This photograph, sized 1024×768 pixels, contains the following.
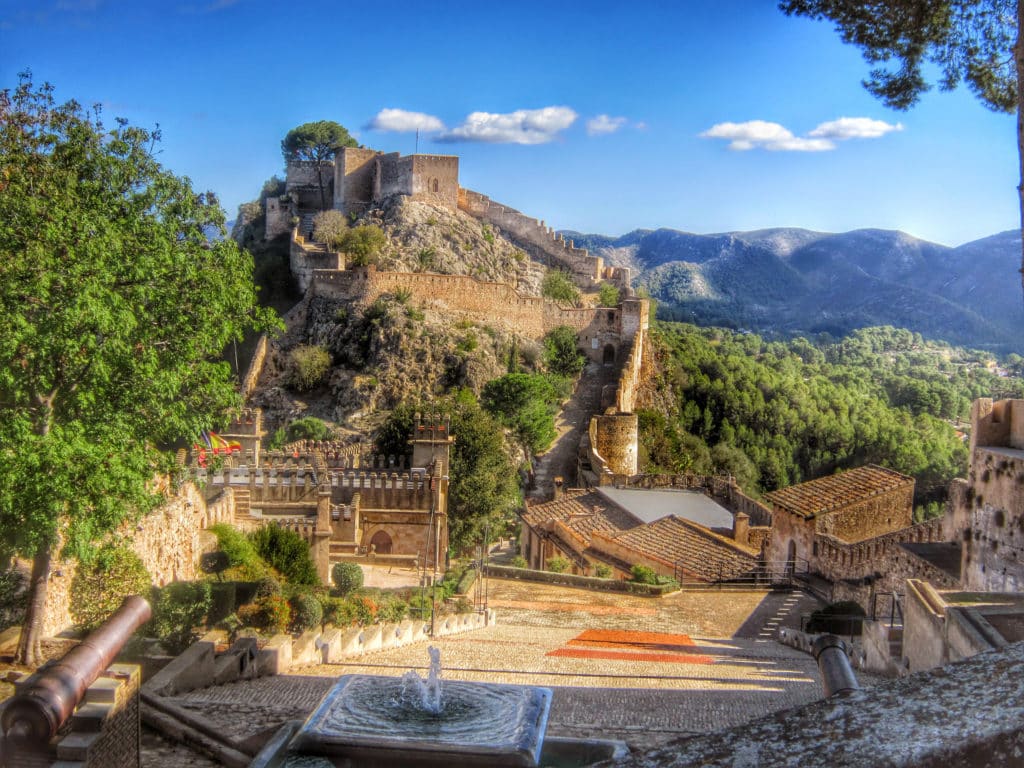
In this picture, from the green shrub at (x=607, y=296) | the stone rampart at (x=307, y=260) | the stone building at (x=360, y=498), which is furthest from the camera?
the green shrub at (x=607, y=296)

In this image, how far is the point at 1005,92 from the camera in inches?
365

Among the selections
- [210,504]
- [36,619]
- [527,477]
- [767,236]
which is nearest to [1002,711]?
[36,619]

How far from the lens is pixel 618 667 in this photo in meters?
10.1

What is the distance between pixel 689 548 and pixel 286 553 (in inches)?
323

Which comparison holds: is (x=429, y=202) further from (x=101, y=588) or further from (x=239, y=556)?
(x=101, y=588)

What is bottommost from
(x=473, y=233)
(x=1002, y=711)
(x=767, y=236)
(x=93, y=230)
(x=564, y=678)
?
(x=564, y=678)

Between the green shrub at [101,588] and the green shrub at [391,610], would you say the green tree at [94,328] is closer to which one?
the green shrub at [101,588]

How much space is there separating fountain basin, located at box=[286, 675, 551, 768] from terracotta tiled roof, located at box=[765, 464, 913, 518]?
13.0 m

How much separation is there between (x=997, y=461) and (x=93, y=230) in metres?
10.5

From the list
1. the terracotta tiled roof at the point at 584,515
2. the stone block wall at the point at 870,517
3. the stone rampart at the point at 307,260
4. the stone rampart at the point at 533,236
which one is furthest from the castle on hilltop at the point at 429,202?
the stone block wall at the point at 870,517

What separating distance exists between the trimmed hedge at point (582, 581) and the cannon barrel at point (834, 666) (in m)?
12.8

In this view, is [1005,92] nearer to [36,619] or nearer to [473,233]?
[36,619]

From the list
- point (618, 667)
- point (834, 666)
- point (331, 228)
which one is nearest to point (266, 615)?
point (618, 667)

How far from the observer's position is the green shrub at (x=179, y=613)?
9.64 metres
